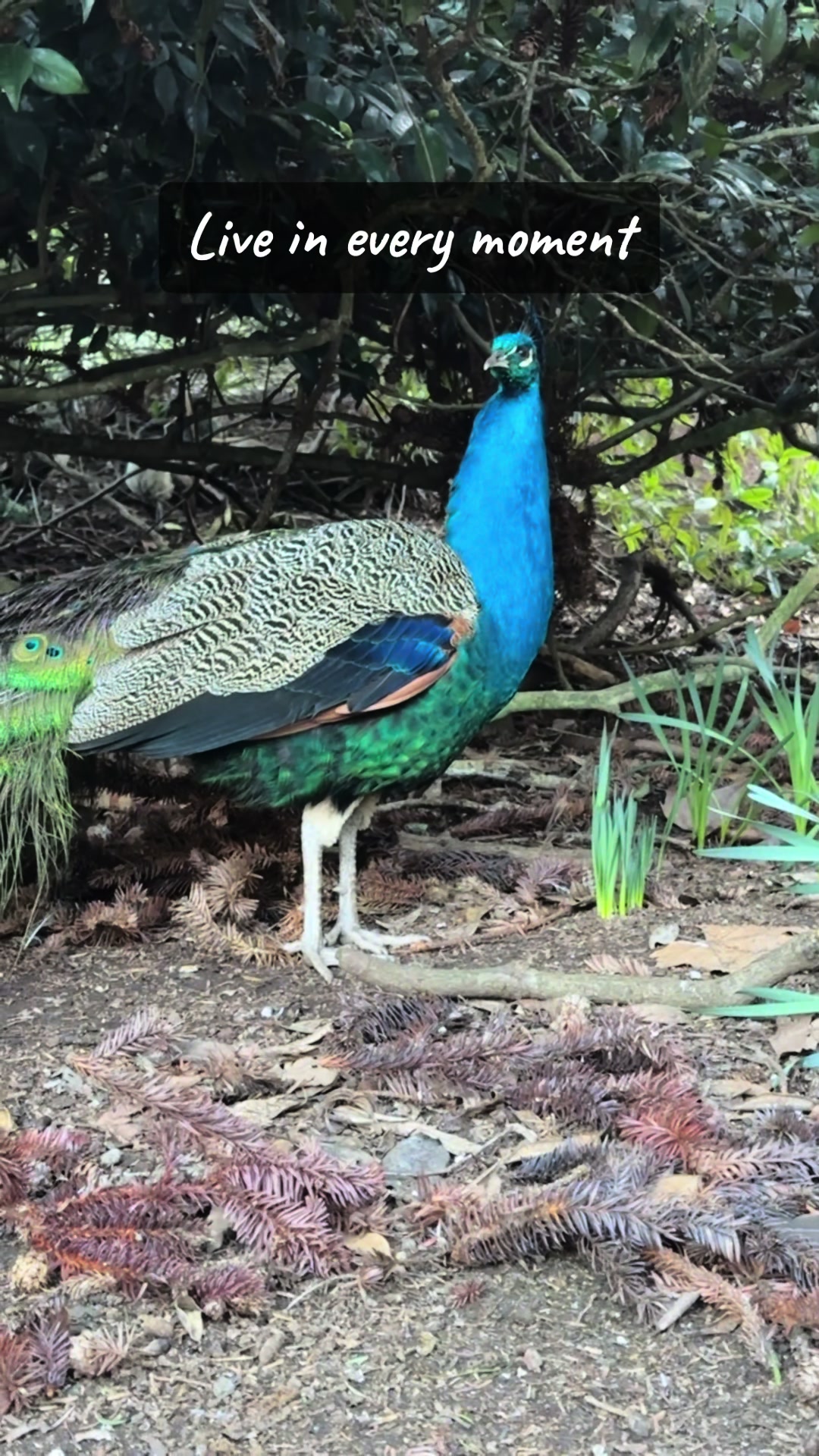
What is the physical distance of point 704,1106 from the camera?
2.18 meters

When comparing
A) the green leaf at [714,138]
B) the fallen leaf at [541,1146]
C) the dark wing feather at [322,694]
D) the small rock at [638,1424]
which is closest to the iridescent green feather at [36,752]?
the dark wing feather at [322,694]

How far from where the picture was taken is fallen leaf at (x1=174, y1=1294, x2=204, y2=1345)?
179cm

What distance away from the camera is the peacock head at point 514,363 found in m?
3.38

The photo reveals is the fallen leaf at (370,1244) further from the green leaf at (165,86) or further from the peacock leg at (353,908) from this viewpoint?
the green leaf at (165,86)

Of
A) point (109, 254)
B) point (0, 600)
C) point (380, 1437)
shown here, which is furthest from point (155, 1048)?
point (109, 254)

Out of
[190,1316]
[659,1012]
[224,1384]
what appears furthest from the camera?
[659,1012]

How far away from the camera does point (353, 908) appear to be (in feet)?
11.1

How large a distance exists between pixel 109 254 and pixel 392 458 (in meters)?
1.54

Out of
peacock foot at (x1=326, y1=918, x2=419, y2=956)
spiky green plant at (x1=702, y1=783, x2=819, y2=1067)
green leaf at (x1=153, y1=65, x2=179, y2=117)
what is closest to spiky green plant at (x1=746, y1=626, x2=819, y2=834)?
spiky green plant at (x1=702, y1=783, x2=819, y2=1067)

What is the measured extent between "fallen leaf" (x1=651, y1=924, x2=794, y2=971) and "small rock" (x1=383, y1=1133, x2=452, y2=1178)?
0.82 meters

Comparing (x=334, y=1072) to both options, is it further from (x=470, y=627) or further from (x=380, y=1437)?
(x=470, y=627)

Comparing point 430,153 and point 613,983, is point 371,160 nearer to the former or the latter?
point 430,153

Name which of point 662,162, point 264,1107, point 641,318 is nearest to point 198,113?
point 662,162

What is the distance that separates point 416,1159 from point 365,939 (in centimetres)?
110
